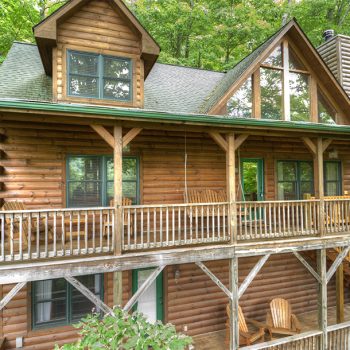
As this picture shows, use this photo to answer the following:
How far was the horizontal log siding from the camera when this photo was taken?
6797 millimetres

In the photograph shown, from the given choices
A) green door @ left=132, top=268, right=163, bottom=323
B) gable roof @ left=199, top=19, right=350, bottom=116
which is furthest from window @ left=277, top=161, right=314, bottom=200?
green door @ left=132, top=268, right=163, bottom=323

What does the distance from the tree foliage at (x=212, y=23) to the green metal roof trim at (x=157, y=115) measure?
11.5 metres

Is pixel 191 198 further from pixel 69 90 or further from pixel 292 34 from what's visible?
pixel 292 34

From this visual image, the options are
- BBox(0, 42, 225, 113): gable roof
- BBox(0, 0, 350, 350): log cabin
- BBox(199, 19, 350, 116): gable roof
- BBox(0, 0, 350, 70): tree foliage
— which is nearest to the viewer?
BBox(0, 0, 350, 350): log cabin

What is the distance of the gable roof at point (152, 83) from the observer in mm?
7336

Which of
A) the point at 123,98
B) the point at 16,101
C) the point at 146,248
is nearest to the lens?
the point at 16,101

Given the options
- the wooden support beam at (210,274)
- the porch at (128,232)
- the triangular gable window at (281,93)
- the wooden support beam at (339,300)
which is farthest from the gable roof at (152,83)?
the wooden support beam at (339,300)

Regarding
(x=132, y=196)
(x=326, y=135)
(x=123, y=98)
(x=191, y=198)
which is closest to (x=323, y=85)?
(x=326, y=135)

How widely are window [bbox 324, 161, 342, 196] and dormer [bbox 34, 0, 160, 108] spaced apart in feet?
23.8

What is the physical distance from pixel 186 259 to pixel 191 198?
2.53 m

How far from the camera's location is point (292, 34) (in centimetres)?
834

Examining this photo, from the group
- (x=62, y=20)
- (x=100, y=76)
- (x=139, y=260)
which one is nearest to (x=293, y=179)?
(x=139, y=260)

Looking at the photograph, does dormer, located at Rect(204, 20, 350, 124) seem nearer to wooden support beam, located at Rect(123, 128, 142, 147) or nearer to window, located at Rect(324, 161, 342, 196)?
window, located at Rect(324, 161, 342, 196)

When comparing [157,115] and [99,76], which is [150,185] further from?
[99,76]
